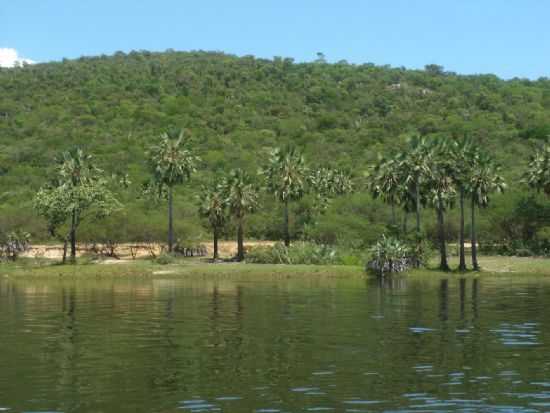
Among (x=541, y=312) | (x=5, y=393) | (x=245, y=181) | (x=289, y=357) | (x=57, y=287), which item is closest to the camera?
(x=5, y=393)

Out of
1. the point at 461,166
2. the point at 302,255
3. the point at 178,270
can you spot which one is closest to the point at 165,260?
the point at 178,270

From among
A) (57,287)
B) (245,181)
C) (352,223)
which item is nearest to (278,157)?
(245,181)

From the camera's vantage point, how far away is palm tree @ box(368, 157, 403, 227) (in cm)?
10075

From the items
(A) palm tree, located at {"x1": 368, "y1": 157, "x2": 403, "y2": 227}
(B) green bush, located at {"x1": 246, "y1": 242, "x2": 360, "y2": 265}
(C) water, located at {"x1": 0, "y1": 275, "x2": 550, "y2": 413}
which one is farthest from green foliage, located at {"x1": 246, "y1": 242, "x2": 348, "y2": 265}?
(C) water, located at {"x1": 0, "y1": 275, "x2": 550, "y2": 413}

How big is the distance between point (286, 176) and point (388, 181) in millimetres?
12315

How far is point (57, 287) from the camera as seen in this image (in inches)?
3216

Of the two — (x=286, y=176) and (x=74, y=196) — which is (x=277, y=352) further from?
(x=74, y=196)

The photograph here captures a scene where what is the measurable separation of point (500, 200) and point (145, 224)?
1788 inches

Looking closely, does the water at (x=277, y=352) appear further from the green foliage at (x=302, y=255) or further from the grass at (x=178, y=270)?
the green foliage at (x=302, y=255)

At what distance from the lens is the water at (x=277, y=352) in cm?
2778

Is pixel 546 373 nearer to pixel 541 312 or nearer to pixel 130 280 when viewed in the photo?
pixel 541 312

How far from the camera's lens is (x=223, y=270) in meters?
94.9

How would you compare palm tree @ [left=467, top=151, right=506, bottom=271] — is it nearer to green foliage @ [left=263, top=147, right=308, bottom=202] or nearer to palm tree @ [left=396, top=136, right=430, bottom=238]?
palm tree @ [left=396, top=136, right=430, bottom=238]

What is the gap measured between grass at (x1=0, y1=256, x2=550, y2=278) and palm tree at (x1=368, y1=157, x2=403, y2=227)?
31.8 ft
